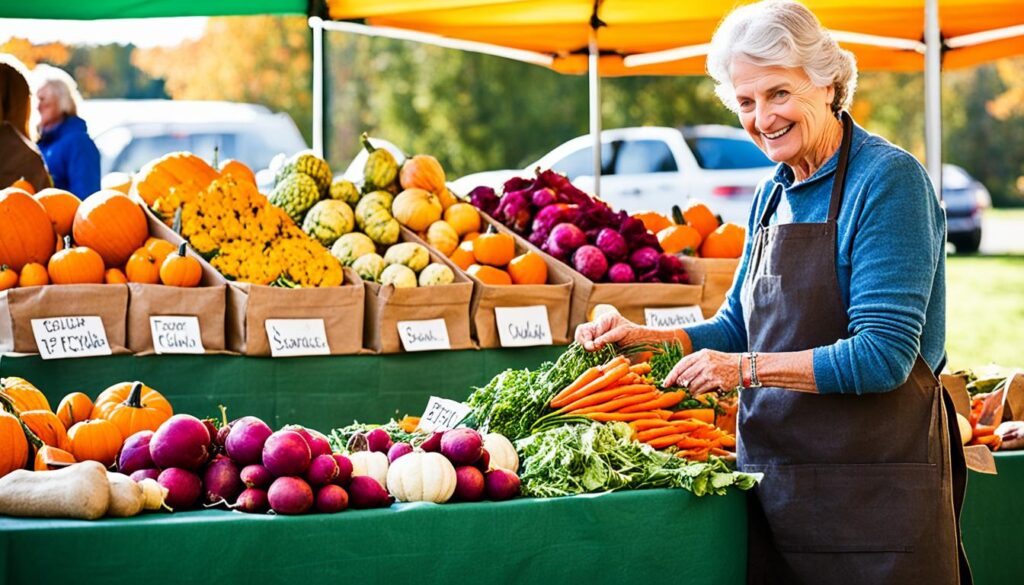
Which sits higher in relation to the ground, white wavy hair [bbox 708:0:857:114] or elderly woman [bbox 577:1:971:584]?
white wavy hair [bbox 708:0:857:114]

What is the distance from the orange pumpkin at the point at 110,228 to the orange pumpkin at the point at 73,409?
3.84 feet

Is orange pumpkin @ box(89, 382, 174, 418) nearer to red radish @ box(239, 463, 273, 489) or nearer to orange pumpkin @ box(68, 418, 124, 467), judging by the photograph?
orange pumpkin @ box(68, 418, 124, 467)

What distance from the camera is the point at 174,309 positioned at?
415 centimetres

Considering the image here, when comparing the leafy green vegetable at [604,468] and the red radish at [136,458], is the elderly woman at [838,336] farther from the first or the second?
the red radish at [136,458]

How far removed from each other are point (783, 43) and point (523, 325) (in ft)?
7.69

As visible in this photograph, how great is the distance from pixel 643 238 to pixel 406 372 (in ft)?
3.92

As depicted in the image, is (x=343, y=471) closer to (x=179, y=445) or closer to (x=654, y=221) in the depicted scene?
(x=179, y=445)

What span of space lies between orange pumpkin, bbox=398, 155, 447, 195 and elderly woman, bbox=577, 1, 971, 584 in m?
2.81

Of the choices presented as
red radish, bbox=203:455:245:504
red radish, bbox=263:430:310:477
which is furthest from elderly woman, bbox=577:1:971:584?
red radish, bbox=203:455:245:504

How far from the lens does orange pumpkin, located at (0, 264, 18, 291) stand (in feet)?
13.5

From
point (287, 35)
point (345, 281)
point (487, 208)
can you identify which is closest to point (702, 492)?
point (345, 281)

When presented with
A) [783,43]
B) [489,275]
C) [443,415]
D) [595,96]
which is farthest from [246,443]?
[595,96]

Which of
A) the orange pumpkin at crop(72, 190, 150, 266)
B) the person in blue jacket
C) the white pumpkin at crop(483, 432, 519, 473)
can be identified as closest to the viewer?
the white pumpkin at crop(483, 432, 519, 473)

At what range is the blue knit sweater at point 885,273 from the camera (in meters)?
2.35
